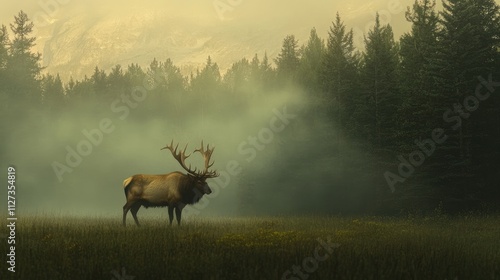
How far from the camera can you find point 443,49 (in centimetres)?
2622

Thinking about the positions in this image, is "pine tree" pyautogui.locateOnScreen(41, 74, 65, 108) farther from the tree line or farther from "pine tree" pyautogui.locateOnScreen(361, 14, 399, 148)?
"pine tree" pyautogui.locateOnScreen(361, 14, 399, 148)

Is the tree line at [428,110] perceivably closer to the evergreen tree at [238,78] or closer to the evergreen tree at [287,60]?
the evergreen tree at [287,60]

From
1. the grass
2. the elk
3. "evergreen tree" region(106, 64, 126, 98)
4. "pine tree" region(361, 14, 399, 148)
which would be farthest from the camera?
"evergreen tree" region(106, 64, 126, 98)

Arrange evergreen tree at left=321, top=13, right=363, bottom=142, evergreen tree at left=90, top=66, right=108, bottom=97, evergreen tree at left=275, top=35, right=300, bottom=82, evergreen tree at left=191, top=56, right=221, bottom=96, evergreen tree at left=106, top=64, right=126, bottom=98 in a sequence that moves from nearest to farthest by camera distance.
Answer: evergreen tree at left=321, top=13, right=363, bottom=142, evergreen tree at left=275, top=35, right=300, bottom=82, evergreen tree at left=90, top=66, right=108, bottom=97, evergreen tree at left=191, top=56, right=221, bottom=96, evergreen tree at left=106, top=64, right=126, bottom=98

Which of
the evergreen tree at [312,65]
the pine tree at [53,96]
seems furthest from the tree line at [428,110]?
the pine tree at [53,96]

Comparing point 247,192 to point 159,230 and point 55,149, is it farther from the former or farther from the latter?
point 55,149

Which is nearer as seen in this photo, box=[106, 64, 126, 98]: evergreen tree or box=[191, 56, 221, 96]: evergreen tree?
box=[191, 56, 221, 96]: evergreen tree

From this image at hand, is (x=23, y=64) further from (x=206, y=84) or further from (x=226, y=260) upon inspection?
(x=226, y=260)

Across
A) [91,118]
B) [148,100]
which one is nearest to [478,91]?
[91,118]

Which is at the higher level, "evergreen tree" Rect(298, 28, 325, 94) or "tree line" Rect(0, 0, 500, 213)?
"evergreen tree" Rect(298, 28, 325, 94)

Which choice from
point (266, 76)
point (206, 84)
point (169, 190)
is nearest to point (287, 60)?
point (266, 76)

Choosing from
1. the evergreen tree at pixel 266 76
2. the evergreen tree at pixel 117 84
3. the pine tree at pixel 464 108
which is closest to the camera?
the pine tree at pixel 464 108

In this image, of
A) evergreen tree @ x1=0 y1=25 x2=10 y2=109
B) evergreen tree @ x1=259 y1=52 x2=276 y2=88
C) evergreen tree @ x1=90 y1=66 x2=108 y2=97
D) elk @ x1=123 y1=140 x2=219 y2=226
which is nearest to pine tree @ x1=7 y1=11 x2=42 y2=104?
evergreen tree @ x1=0 y1=25 x2=10 y2=109

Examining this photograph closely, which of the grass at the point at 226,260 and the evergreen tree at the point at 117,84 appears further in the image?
the evergreen tree at the point at 117,84
